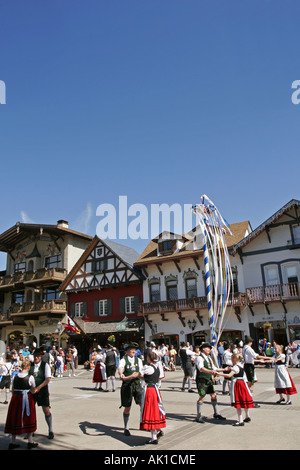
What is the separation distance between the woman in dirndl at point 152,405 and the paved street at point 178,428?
31cm

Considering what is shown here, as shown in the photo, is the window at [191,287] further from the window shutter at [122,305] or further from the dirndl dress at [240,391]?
the dirndl dress at [240,391]

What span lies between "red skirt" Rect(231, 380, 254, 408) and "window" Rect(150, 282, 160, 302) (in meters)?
23.8

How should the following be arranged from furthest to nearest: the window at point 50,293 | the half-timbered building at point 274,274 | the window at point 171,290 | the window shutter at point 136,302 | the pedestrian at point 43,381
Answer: the window at point 50,293 < the window shutter at point 136,302 < the window at point 171,290 < the half-timbered building at point 274,274 < the pedestrian at point 43,381

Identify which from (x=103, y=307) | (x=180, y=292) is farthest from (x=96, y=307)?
(x=180, y=292)

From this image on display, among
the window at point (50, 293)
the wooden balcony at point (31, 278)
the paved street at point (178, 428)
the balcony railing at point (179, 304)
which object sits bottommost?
the paved street at point (178, 428)

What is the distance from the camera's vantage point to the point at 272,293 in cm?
2730

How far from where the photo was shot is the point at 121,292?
113 ft

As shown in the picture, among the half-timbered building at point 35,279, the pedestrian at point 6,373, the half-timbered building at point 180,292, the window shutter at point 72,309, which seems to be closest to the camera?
the pedestrian at point 6,373

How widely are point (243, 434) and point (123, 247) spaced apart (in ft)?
102

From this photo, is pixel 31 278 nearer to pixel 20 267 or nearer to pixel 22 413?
pixel 20 267

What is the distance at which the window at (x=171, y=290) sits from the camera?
1266 inches

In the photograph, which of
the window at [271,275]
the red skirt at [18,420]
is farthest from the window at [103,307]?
the red skirt at [18,420]

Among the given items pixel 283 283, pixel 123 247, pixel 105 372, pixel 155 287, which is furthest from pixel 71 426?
pixel 123 247

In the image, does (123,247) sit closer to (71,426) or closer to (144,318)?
(144,318)
